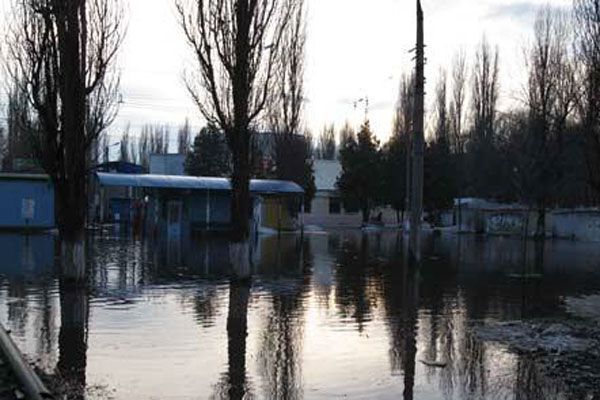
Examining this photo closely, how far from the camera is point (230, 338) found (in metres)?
11.6

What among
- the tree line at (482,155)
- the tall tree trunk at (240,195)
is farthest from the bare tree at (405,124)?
the tall tree trunk at (240,195)

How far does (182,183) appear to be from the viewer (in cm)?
4831

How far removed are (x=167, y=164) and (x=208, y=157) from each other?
1281 centimetres

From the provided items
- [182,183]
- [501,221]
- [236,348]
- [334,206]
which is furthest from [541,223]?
[236,348]

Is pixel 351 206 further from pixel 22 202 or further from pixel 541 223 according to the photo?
pixel 22 202

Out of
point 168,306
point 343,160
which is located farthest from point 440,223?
point 168,306

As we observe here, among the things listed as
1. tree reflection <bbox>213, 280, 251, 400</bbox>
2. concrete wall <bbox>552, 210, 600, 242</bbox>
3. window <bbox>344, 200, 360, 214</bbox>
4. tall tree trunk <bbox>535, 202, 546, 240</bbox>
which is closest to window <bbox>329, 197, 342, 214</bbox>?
window <bbox>344, 200, 360, 214</bbox>

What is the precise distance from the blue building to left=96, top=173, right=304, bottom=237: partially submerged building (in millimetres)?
4015

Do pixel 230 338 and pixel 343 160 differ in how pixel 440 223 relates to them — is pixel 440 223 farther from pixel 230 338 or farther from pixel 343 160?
pixel 230 338

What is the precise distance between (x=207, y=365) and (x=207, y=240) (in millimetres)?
29439

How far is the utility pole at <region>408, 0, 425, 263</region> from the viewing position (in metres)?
24.5

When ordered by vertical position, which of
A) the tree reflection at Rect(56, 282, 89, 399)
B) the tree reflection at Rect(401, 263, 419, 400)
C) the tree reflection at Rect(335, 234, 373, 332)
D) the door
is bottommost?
the tree reflection at Rect(335, 234, 373, 332)

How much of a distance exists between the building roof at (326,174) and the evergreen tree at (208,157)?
31.8 ft

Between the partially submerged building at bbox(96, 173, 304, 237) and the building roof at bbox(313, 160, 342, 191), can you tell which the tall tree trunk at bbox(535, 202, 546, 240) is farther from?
the building roof at bbox(313, 160, 342, 191)
